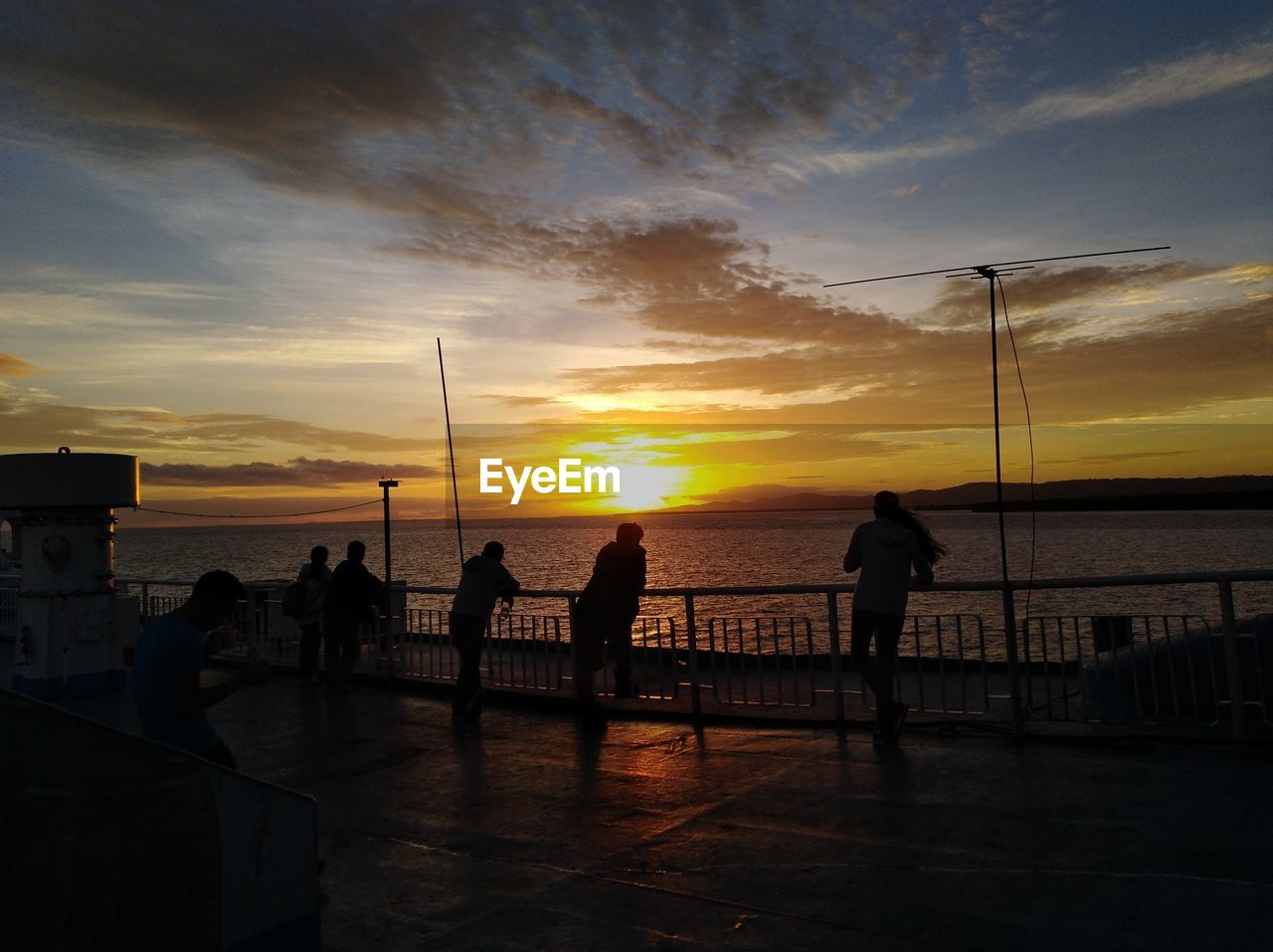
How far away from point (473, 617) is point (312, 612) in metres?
3.52

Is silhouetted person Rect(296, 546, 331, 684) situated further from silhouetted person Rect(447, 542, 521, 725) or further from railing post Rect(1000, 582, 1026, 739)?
railing post Rect(1000, 582, 1026, 739)

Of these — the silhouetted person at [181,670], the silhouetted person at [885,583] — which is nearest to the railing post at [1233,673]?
the silhouetted person at [885,583]

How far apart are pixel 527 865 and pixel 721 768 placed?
2.49m

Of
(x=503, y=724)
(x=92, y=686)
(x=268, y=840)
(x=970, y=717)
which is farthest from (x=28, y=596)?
(x=970, y=717)

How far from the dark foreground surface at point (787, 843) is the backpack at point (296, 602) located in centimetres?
369

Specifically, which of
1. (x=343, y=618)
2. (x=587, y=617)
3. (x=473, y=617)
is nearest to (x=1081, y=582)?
(x=587, y=617)

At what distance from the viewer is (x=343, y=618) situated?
40.3 feet

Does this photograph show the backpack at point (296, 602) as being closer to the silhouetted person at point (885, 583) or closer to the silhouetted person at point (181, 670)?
the silhouetted person at point (885, 583)

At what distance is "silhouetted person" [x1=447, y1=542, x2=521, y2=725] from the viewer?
10281mm

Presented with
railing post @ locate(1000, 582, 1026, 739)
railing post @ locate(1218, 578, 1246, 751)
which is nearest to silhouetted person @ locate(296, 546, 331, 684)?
railing post @ locate(1000, 582, 1026, 739)

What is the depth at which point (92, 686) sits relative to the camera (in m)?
12.8

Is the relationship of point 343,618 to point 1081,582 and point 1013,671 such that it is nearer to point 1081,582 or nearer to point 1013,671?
point 1013,671

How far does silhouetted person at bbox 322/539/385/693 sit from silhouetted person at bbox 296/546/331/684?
48cm

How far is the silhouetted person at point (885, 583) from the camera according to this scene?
8.12m
